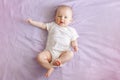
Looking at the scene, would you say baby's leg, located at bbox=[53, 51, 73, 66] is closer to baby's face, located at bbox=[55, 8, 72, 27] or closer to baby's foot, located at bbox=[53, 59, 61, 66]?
baby's foot, located at bbox=[53, 59, 61, 66]

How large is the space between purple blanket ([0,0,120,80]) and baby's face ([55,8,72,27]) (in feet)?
0.17

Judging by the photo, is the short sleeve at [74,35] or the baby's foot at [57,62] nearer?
the baby's foot at [57,62]

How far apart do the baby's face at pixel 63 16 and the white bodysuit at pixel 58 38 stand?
0.03 m

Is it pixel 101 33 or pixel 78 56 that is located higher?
pixel 101 33

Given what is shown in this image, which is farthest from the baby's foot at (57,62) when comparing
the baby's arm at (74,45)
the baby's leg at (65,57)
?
the baby's arm at (74,45)

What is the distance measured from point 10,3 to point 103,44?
0.65 metres

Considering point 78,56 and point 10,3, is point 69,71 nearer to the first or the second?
point 78,56

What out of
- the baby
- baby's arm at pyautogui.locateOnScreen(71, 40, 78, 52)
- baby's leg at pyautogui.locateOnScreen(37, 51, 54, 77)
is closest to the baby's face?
the baby

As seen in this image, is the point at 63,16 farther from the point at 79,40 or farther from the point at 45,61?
the point at 45,61

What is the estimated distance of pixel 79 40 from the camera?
5.24ft

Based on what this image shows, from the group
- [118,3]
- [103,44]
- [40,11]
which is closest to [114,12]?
[118,3]

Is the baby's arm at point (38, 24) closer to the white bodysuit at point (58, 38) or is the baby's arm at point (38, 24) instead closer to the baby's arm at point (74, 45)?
the white bodysuit at point (58, 38)

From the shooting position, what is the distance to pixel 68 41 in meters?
1.57

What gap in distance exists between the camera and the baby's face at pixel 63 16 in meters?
1.58
